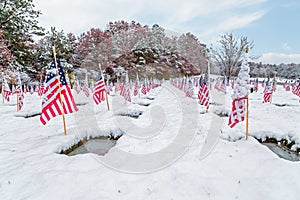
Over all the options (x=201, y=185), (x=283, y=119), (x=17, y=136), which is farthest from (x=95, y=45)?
(x=201, y=185)

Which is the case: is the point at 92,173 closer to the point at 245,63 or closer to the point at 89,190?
the point at 89,190

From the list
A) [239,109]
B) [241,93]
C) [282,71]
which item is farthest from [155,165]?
[282,71]

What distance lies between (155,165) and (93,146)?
278 centimetres

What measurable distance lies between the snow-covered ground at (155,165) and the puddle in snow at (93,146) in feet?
0.82

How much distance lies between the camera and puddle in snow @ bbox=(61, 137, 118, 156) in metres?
5.90

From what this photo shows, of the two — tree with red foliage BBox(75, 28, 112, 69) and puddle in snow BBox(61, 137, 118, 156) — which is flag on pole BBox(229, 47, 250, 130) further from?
tree with red foliage BBox(75, 28, 112, 69)

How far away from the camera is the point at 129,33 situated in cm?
4397

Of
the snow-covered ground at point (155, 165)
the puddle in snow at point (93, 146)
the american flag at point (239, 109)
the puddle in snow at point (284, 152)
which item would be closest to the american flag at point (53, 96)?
the snow-covered ground at point (155, 165)

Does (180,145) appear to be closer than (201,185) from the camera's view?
No

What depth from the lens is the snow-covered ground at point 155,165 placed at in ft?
11.5

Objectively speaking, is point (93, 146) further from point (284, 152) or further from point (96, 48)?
point (96, 48)

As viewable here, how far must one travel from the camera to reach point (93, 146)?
21.0 feet

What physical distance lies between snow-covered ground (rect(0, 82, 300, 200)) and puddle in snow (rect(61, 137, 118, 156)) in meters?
0.25

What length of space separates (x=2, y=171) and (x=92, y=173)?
2.22m
